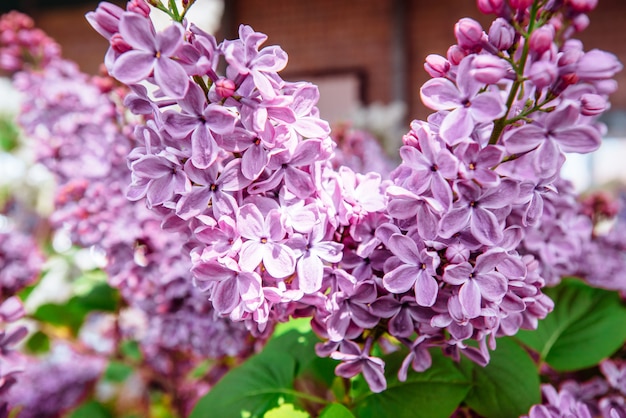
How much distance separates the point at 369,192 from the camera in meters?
0.30

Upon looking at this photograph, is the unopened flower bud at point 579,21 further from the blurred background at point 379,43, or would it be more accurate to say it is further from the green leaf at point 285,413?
the blurred background at point 379,43

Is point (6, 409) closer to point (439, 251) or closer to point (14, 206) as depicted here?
point (439, 251)

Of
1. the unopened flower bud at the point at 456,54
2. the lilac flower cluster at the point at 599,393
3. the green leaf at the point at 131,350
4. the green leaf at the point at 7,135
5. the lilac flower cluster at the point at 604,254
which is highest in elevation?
the unopened flower bud at the point at 456,54

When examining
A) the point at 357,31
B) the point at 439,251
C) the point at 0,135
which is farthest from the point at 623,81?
the point at 439,251

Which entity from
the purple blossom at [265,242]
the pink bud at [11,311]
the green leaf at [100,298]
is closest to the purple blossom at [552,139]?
the purple blossom at [265,242]

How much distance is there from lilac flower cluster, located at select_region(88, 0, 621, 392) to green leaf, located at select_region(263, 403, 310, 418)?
0.06 metres

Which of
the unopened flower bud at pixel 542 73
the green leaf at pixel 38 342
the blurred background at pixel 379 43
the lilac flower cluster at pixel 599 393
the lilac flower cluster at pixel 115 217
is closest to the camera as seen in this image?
the unopened flower bud at pixel 542 73

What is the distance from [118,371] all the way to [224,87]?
0.52 metres

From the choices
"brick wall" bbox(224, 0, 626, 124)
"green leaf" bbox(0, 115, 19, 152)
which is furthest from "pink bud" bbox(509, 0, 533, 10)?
"brick wall" bbox(224, 0, 626, 124)

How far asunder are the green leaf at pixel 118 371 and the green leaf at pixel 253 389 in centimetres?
34

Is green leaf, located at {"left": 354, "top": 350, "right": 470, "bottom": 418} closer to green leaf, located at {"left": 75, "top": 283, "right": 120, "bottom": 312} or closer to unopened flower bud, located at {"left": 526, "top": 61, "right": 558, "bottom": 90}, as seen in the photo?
unopened flower bud, located at {"left": 526, "top": 61, "right": 558, "bottom": 90}

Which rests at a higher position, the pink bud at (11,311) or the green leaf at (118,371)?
the pink bud at (11,311)

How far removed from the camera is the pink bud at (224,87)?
256 mm

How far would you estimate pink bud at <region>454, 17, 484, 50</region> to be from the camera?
0.26m
